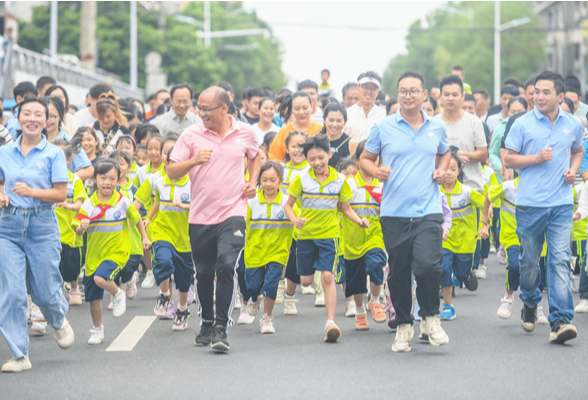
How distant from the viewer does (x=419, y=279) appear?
760cm

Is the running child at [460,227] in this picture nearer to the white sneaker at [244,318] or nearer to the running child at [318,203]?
the running child at [318,203]

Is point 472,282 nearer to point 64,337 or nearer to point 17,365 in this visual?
point 64,337

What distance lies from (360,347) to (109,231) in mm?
2712

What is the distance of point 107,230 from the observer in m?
8.98

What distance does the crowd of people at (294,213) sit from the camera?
7.36m

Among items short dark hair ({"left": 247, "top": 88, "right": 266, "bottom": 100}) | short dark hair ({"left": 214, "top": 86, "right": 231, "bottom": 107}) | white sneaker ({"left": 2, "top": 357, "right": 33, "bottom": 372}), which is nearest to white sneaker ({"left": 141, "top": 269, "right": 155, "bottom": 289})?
short dark hair ({"left": 247, "top": 88, "right": 266, "bottom": 100})

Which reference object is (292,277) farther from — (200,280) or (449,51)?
(449,51)

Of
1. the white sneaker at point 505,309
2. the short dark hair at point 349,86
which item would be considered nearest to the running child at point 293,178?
the white sneaker at point 505,309

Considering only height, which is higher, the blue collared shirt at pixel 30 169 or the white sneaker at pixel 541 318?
the blue collared shirt at pixel 30 169

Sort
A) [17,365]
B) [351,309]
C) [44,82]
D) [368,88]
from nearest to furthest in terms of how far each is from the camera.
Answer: [17,365] → [351,309] → [368,88] → [44,82]

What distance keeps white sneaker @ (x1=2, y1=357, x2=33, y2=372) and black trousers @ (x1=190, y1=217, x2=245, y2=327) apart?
1.54m

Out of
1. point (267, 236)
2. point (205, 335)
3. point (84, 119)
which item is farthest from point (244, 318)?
point (84, 119)

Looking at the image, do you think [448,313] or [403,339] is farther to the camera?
A: [448,313]

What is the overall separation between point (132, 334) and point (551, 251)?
3760mm
